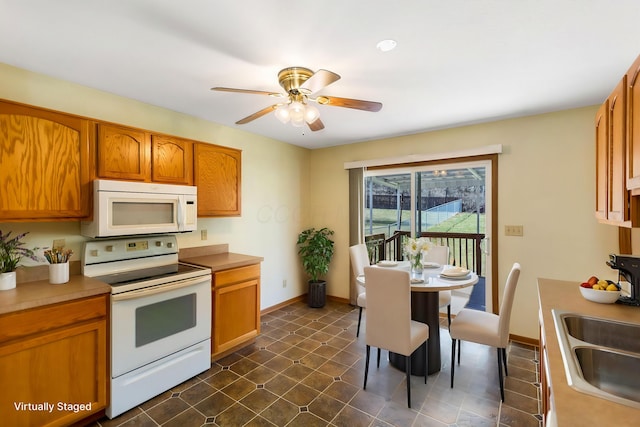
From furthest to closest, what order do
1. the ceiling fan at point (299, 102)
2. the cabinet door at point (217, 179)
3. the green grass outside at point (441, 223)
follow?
the green grass outside at point (441, 223), the cabinet door at point (217, 179), the ceiling fan at point (299, 102)

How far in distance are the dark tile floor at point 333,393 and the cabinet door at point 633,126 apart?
1.71 meters

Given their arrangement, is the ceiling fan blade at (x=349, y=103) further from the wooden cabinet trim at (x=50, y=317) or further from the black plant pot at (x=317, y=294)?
the black plant pot at (x=317, y=294)

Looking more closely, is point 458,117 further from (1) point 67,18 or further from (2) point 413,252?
(1) point 67,18

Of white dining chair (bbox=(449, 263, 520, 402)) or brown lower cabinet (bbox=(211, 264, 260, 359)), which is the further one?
brown lower cabinet (bbox=(211, 264, 260, 359))

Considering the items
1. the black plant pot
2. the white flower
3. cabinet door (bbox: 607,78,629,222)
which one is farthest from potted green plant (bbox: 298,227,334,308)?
cabinet door (bbox: 607,78,629,222)

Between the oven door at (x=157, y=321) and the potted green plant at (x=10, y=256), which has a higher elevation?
the potted green plant at (x=10, y=256)

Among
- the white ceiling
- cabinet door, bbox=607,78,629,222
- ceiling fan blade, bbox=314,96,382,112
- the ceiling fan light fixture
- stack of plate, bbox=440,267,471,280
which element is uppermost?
the white ceiling

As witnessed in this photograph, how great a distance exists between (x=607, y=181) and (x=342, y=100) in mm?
1672

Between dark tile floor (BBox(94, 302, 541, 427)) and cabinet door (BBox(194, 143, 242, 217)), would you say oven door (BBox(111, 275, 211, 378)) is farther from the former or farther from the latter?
cabinet door (BBox(194, 143, 242, 217))

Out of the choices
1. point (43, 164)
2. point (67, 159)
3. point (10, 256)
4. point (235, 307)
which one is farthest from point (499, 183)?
point (10, 256)

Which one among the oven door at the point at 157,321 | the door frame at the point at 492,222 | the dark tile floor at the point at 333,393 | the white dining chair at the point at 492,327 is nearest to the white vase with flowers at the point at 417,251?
the white dining chair at the point at 492,327

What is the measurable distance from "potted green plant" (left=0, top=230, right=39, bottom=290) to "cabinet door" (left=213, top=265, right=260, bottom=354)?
4.32ft

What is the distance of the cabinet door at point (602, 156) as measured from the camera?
175 centimetres

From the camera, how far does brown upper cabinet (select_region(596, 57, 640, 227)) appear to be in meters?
1.29
